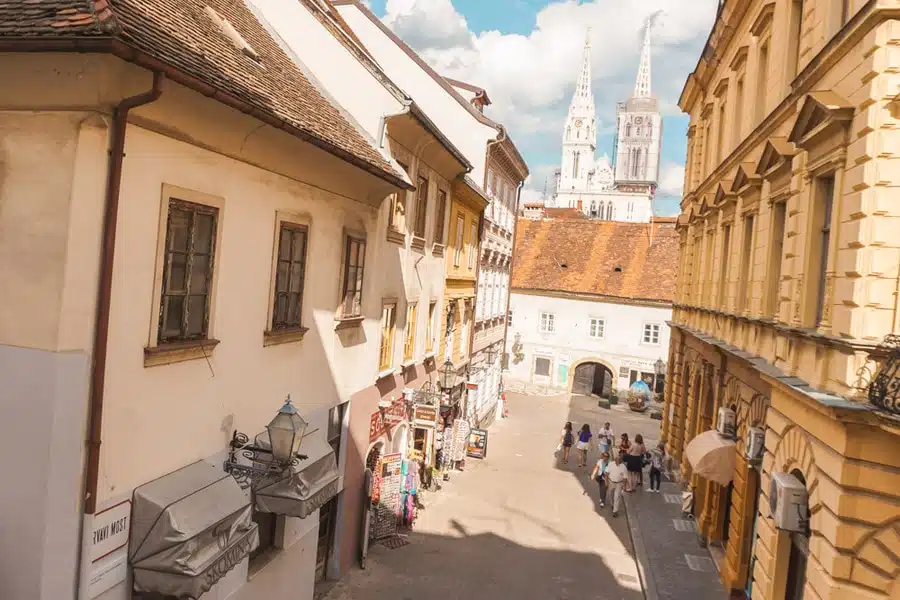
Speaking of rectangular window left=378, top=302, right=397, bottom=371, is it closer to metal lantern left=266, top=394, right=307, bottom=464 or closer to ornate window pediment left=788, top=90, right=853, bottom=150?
metal lantern left=266, top=394, right=307, bottom=464

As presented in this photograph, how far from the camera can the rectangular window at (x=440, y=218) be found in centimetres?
1769

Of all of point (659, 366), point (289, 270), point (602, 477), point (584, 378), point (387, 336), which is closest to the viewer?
point (289, 270)

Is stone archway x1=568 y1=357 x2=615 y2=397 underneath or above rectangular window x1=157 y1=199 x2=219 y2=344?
underneath

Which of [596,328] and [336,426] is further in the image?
[596,328]

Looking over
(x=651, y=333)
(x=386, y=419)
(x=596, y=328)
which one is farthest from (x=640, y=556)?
(x=596, y=328)

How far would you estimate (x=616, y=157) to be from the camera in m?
157

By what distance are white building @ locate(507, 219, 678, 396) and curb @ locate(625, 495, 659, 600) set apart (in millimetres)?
20214

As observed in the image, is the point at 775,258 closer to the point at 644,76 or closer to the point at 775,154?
the point at 775,154

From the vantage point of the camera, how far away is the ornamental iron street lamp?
309 inches

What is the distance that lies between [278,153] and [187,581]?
5.04m

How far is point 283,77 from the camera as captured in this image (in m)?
10.0

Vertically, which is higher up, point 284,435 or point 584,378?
point 284,435

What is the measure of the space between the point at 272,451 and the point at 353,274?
15.2 ft

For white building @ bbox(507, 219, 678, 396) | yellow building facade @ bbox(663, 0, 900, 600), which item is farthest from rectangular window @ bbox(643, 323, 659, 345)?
yellow building facade @ bbox(663, 0, 900, 600)
